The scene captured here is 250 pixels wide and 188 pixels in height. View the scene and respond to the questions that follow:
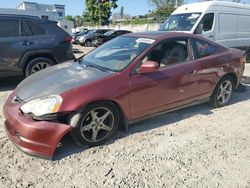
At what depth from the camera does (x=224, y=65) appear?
505 centimetres

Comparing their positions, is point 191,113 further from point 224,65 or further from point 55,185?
point 55,185

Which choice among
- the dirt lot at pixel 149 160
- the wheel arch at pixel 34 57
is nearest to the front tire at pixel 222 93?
the dirt lot at pixel 149 160

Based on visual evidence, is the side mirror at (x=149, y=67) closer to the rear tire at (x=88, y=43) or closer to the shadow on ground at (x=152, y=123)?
the shadow on ground at (x=152, y=123)

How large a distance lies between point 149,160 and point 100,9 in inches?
1532

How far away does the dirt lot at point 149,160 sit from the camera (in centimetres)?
298

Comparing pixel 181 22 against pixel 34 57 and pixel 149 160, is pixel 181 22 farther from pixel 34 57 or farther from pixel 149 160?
pixel 149 160

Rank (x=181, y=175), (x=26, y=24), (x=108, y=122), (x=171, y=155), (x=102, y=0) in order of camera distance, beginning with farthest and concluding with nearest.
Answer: (x=102, y=0) < (x=26, y=24) < (x=108, y=122) < (x=171, y=155) < (x=181, y=175)

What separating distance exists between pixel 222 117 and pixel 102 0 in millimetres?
37480

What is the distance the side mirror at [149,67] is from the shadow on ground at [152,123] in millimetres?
940

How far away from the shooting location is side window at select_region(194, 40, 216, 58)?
185 inches

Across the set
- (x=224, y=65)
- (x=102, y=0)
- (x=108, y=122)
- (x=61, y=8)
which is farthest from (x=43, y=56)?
(x=61, y=8)

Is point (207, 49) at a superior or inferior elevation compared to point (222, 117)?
superior

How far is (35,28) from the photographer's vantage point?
22.0 ft

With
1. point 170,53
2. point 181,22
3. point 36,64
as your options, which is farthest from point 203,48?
point 181,22
